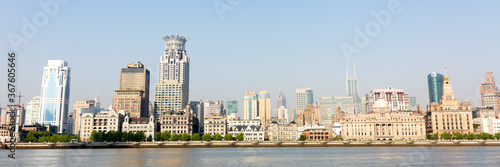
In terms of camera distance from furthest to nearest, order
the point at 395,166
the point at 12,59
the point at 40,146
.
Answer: the point at 40,146 → the point at 395,166 → the point at 12,59

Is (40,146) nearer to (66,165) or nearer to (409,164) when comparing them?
(66,165)

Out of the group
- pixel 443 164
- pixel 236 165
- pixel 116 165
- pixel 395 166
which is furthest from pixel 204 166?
pixel 443 164

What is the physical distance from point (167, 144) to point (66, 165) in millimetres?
102493

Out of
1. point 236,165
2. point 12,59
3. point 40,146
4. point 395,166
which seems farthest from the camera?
point 40,146

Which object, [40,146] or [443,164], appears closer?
[443,164]

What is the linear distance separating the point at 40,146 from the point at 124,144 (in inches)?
1297

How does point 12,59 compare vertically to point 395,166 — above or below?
above

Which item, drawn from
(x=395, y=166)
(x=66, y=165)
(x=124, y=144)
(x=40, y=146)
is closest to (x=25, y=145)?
(x=40, y=146)

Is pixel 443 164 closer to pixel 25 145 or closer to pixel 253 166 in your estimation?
pixel 253 166

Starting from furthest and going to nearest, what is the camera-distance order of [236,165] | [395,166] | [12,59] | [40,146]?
Answer: [40,146] < [236,165] < [395,166] < [12,59]

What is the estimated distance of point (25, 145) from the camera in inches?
7510

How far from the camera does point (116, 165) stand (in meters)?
A: 93.6

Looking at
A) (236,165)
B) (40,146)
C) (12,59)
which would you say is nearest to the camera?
(12,59)

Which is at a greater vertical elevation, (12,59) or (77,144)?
(12,59)
